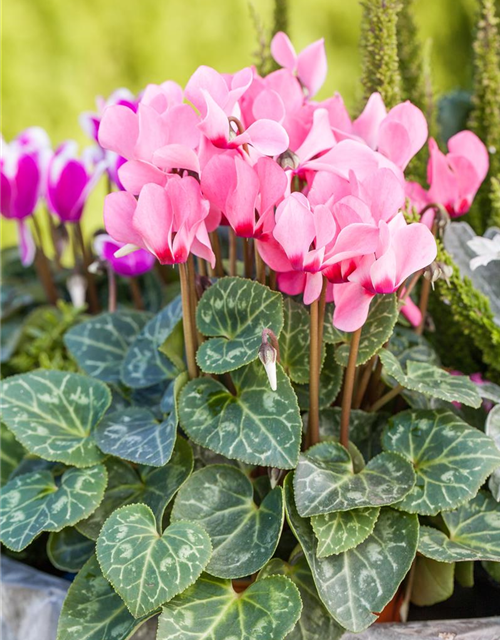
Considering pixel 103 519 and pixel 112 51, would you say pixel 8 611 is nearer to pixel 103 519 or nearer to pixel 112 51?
pixel 103 519

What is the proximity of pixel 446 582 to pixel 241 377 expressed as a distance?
0.26 meters

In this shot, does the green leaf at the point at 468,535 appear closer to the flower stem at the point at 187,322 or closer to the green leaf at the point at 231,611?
the green leaf at the point at 231,611

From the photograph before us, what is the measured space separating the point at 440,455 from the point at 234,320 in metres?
0.21

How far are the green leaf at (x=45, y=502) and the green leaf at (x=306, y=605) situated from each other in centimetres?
16

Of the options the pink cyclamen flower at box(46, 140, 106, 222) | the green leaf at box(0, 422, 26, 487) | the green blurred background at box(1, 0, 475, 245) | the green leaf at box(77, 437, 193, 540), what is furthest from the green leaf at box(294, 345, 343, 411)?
the green blurred background at box(1, 0, 475, 245)

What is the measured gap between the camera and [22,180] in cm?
99

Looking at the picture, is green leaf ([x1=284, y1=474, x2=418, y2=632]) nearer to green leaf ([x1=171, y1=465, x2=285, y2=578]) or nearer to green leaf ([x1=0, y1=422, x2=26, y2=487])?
green leaf ([x1=171, y1=465, x2=285, y2=578])

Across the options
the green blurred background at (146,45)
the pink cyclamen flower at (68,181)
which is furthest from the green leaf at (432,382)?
the green blurred background at (146,45)

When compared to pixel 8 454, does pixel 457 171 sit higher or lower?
higher

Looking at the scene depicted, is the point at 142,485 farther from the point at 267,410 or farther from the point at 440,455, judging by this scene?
the point at 440,455

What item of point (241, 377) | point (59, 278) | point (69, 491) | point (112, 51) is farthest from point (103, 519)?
point (112, 51)

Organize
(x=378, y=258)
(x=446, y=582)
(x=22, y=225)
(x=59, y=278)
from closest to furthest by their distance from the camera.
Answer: (x=378, y=258) → (x=446, y=582) → (x=22, y=225) → (x=59, y=278)

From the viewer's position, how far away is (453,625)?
604 millimetres

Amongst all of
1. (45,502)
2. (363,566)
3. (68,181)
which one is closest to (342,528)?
(363,566)
